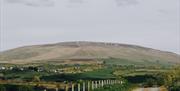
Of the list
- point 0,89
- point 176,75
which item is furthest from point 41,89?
point 176,75

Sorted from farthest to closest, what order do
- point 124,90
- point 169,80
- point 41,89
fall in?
point 169,80 → point 124,90 → point 41,89

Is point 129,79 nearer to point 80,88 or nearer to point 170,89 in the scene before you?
point 170,89

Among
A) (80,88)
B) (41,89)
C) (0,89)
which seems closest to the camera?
(0,89)

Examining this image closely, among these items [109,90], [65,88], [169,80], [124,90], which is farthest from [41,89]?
[169,80]

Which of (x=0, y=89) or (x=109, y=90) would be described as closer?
(x=0, y=89)

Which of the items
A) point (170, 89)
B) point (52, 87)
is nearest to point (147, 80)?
point (170, 89)

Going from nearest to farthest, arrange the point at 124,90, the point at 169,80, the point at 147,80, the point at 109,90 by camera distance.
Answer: the point at 109,90 < the point at 124,90 < the point at 169,80 < the point at 147,80

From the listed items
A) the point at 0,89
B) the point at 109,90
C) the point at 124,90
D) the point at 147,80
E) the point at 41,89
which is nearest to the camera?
the point at 0,89

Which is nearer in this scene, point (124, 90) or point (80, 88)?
point (80, 88)

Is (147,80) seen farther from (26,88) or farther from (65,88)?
(26,88)
